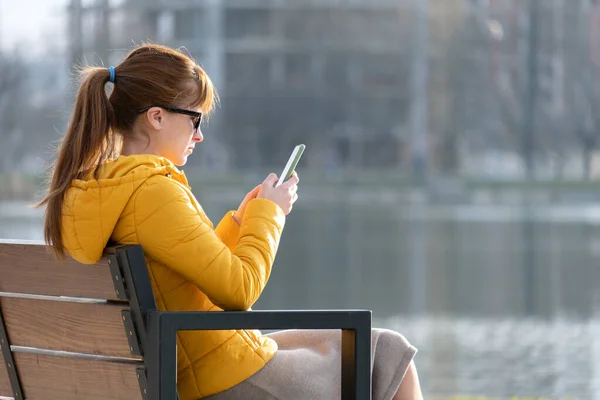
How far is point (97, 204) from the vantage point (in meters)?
1.97

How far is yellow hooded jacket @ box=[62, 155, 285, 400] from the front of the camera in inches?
77.3

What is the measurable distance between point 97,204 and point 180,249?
0.16 meters

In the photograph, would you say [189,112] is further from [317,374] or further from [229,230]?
[317,374]

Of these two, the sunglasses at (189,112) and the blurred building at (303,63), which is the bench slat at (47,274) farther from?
the blurred building at (303,63)

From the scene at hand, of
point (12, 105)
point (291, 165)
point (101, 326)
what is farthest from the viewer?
point (12, 105)

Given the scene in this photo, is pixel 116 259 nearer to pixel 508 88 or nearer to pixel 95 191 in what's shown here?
pixel 95 191

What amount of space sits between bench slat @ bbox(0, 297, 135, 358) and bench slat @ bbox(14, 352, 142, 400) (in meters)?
0.02

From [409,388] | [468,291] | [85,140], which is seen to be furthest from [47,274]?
[468,291]

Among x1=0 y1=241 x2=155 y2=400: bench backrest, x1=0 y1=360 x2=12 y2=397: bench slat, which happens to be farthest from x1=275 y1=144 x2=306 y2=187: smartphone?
x1=0 y1=360 x2=12 y2=397: bench slat

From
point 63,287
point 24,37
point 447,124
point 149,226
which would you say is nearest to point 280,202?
point 149,226

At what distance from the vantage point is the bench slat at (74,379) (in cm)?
198

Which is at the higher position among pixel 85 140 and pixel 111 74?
pixel 111 74

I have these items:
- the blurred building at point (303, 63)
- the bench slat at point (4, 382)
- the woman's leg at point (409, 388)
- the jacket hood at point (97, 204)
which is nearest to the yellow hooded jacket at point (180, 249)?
the jacket hood at point (97, 204)

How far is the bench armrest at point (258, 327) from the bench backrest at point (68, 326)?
1.7 inches
